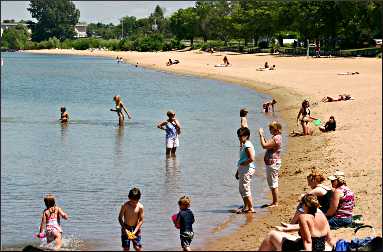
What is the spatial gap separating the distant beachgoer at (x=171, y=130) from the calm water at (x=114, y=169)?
0.32 metres

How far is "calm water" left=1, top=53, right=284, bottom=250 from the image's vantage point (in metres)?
13.2

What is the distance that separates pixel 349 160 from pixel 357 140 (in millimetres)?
2876

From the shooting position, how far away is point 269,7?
10706 cm

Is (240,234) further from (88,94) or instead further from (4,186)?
(88,94)

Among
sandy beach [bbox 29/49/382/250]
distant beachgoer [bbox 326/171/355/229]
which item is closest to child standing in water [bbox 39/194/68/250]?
sandy beach [bbox 29/49/382/250]

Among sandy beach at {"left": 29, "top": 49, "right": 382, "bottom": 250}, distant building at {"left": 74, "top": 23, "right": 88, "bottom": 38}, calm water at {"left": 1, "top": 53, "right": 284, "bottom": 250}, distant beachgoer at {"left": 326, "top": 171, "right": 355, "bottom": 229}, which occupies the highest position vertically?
distant building at {"left": 74, "top": 23, "right": 88, "bottom": 38}

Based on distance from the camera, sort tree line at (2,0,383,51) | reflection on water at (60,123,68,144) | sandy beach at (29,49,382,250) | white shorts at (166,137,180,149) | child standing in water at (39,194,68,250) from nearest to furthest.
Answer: child standing in water at (39,194,68,250)
sandy beach at (29,49,382,250)
white shorts at (166,137,180,149)
reflection on water at (60,123,68,144)
tree line at (2,0,383,51)

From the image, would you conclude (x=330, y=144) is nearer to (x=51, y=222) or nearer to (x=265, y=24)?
(x=51, y=222)

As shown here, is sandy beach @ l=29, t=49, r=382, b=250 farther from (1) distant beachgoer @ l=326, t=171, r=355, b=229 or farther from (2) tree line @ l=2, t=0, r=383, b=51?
(2) tree line @ l=2, t=0, r=383, b=51

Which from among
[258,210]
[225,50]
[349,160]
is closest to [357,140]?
[349,160]

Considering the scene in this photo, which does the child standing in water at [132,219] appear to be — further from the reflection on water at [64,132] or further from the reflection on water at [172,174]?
the reflection on water at [64,132]

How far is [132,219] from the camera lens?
34.2 ft

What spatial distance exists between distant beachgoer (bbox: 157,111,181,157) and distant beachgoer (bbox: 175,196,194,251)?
9.28 m

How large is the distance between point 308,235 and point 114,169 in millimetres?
10869
